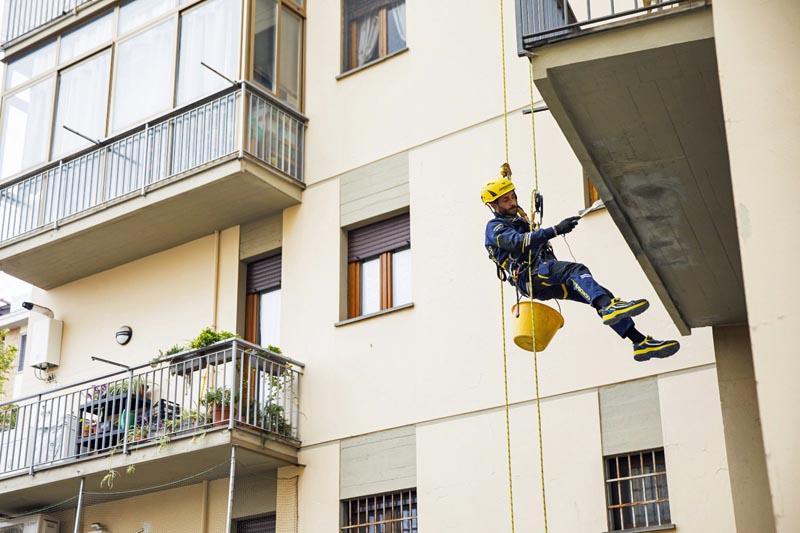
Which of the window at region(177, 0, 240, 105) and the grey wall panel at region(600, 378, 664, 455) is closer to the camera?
the grey wall panel at region(600, 378, 664, 455)

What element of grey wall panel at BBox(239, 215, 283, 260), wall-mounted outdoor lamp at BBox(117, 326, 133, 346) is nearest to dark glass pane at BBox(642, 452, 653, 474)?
grey wall panel at BBox(239, 215, 283, 260)

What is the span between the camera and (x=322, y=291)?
53.1 feet

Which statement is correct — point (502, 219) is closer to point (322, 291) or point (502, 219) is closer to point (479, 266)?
point (479, 266)

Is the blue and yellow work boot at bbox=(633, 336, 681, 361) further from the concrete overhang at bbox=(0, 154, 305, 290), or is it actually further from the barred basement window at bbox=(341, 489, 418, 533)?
the concrete overhang at bbox=(0, 154, 305, 290)

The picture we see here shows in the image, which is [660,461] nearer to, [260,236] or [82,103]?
[260,236]

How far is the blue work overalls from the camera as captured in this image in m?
10.1

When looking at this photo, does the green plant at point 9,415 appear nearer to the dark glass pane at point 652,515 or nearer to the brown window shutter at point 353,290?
the brown window shutter at point 353,290

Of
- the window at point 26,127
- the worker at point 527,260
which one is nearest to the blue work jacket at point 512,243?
the worker at point 527,260

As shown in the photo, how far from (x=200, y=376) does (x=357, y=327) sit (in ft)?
6.65

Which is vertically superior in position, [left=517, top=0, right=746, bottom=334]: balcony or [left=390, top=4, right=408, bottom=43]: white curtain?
[left=390, top=4, right=408, bottom=43]: white curtain

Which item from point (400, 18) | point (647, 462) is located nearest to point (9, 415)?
point (400, 18)

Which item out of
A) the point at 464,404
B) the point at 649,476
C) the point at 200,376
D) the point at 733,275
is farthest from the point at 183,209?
the point at 733,275

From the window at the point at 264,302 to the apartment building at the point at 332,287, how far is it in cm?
3

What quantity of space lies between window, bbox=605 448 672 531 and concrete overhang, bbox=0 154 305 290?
20.3 ft
